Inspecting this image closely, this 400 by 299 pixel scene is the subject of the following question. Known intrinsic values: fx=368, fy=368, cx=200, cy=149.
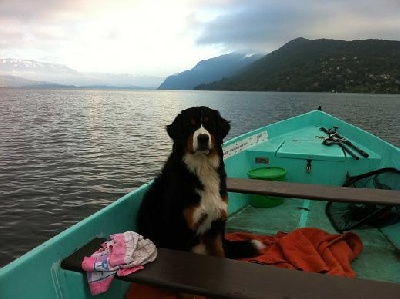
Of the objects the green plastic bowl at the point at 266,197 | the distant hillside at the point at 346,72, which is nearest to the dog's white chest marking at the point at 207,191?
the green plastic bowl at the point at 266,197

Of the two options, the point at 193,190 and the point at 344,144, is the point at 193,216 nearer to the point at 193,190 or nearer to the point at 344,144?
the point at 193,190

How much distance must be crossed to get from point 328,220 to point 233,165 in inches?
77.4

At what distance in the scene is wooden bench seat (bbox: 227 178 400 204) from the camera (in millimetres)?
4473

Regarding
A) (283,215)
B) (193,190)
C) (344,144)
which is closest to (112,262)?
(193,190)

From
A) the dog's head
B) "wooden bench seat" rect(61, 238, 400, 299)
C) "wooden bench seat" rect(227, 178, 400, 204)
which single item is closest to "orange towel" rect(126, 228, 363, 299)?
"wooden bench seat" rect(227, 178, 400, 204)

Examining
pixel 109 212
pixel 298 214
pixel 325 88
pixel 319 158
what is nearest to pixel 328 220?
pixel 298 214

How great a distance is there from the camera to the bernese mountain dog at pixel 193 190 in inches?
141

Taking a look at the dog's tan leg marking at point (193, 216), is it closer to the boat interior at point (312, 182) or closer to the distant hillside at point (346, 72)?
the boat interior at point (312, 182)

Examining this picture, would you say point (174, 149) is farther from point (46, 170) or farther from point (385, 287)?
point (46, 170)

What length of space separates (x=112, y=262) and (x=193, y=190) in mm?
1048

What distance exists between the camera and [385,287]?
2729mm

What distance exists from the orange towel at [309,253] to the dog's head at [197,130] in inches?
58.3

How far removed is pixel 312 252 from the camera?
4.40 metres

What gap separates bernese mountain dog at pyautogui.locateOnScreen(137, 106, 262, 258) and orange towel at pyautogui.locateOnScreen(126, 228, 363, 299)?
0.60m
